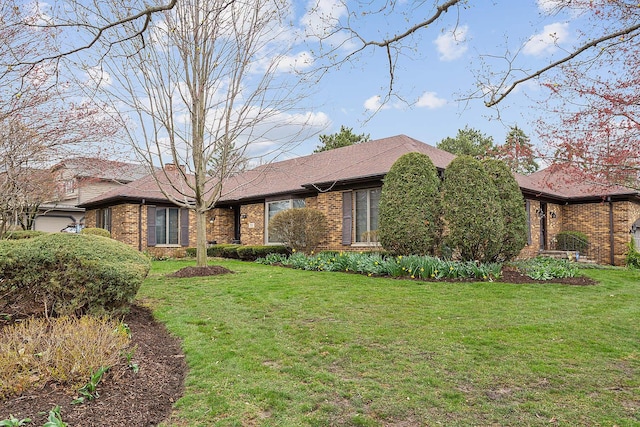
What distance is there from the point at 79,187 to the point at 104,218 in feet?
5.81

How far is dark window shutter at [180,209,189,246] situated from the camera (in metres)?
18.3

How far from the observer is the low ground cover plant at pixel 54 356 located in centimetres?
334

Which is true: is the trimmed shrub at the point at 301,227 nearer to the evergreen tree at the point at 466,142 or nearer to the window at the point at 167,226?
the window at the point at 167,226

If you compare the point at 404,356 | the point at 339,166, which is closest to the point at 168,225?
the point at 339,166

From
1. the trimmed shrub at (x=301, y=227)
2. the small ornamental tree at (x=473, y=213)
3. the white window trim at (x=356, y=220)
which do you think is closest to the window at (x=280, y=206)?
the trimmed shrub at (x=301, y=227)

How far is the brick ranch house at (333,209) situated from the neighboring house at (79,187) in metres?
0.95

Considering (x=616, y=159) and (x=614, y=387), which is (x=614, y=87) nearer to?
(x=616, y=159)

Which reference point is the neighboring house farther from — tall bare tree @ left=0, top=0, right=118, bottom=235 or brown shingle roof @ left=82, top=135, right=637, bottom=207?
tall bare tree @ left=0, top=0, right=118, bottom=235

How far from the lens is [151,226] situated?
17.2 metres

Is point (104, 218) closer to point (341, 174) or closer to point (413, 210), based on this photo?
point (341, 174)

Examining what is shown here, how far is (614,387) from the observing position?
12.6 ft

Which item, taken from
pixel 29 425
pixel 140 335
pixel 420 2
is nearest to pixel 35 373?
pixel 29 425

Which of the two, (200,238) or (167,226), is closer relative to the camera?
(200,238)

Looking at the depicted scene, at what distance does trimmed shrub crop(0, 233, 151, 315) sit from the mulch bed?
698 millimetres
